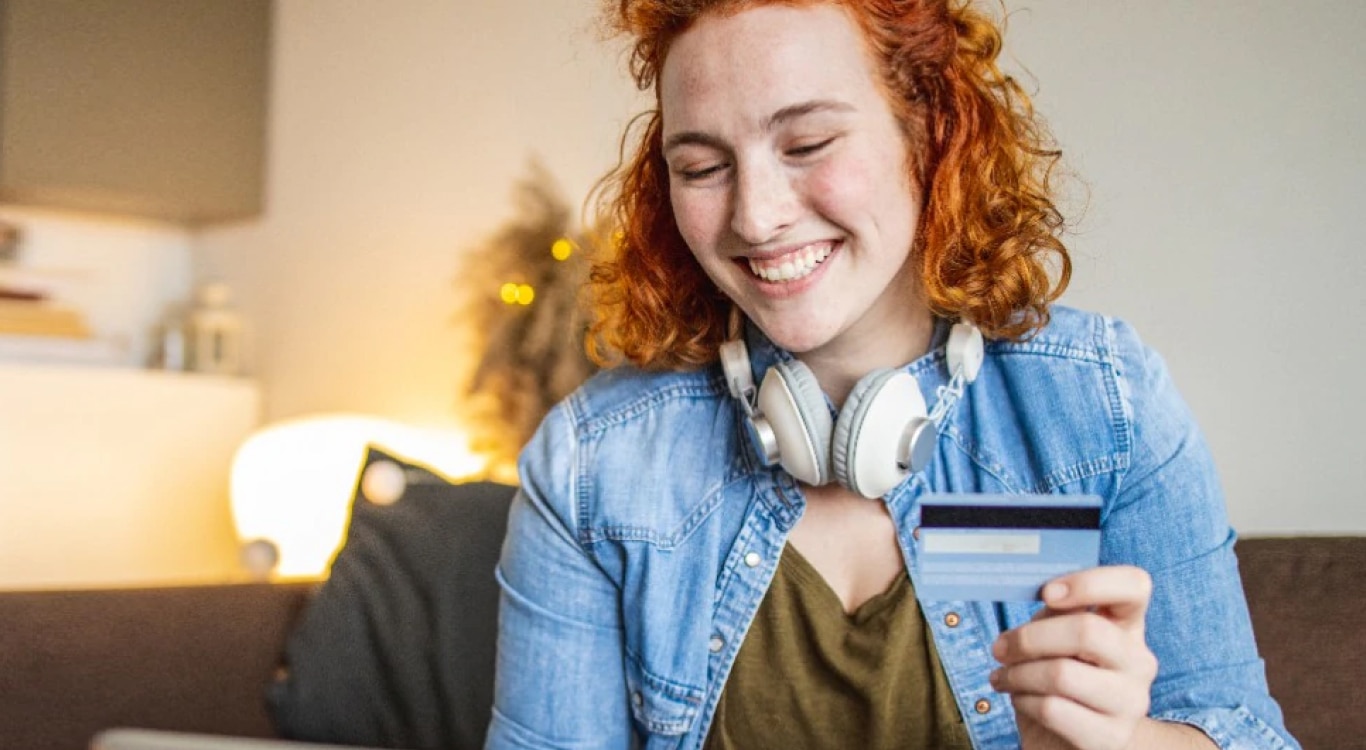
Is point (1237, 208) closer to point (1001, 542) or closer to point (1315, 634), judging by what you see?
point (1315, 634)

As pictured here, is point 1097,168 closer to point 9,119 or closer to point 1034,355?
point 1034,355

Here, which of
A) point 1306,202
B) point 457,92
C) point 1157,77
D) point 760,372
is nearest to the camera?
point 760,372

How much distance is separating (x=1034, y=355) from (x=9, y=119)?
2.48 meters

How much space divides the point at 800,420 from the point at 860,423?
5 centimetres

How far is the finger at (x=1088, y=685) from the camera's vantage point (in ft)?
2.26

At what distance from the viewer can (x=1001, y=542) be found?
67cm

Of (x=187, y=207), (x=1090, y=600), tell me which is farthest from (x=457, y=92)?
(x=1090, y=600)

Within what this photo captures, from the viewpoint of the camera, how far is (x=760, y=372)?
3.45 ft

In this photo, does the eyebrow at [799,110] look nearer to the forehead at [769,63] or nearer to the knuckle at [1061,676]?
the forehead at [769,63]

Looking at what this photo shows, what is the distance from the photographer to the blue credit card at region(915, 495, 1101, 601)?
0.66 meters

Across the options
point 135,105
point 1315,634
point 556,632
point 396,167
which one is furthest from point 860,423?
point 135,105

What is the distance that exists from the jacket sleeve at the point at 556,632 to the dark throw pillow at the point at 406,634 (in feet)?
1.21

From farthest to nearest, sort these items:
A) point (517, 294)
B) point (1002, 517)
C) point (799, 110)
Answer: point (517, 294) < point (799, 110) < point (1002, 517)

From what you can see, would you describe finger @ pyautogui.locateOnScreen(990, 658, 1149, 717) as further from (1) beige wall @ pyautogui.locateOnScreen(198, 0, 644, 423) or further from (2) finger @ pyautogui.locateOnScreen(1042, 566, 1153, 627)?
(1) beige wall @ pyautogui.locateOnScreen(198, 0, 644, 423)
